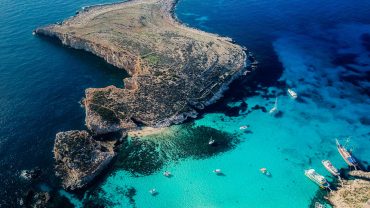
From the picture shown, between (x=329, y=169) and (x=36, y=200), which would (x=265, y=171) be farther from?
(x=36, y=200)

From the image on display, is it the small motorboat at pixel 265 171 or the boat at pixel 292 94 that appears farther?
the boat at pixel 292 94

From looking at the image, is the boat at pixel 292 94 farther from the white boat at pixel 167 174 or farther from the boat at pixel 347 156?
the white boat at pixel 167 174

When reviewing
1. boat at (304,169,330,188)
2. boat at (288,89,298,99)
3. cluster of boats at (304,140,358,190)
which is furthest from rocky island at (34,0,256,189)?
cluster of boats at (304,140,358,190)

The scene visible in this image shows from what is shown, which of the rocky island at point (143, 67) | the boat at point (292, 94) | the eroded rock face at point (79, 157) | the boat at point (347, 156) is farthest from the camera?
the boat at point (292, 94)

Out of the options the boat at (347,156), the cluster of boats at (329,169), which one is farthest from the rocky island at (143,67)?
the boat at (347,156)

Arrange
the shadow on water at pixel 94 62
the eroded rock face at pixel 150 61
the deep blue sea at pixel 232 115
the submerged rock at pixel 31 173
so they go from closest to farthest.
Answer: the deep blue sea at pixel 232 115 < the submerged rock at pixel 31 173 < the eroded rock face at pixel 150 61 < the shadow on water at pixel 94 62

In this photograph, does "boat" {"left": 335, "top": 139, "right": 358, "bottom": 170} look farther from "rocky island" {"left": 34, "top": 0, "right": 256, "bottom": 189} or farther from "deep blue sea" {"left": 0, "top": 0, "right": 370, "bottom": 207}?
"rocky island" {"left": 34, "top": 0, "right": 256, "bottom": 189}

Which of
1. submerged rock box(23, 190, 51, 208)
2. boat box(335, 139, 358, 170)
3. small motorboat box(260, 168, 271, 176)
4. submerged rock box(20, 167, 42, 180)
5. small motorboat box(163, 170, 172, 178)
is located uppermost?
boat box(335, 139, 358, 170)
